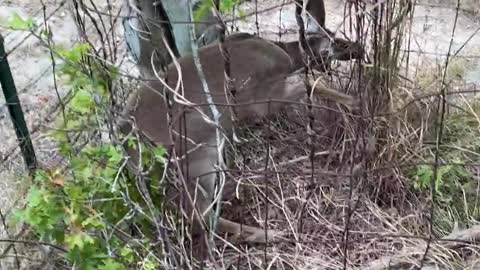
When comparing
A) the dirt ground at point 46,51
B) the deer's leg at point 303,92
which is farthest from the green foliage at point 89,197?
the deer's leg at point 303,92

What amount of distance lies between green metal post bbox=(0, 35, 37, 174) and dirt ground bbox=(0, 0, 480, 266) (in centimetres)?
8

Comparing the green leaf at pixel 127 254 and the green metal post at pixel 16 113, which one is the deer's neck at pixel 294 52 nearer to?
the green metal post at pixel 16 113

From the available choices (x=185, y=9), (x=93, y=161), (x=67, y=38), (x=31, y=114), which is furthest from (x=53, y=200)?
(x=67, y=38)

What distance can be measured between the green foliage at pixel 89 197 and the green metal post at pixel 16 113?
56 cm

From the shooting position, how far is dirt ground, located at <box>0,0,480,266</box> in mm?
4023

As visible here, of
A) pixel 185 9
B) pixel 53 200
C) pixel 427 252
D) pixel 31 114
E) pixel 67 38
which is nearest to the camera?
pixel 53 200

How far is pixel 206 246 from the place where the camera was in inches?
121

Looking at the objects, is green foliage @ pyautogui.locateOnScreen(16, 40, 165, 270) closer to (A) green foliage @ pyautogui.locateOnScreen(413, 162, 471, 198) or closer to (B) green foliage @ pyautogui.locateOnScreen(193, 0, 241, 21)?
(B) green foliage @ pyautogui.locateOnScreen(193, 0, 241, 21)

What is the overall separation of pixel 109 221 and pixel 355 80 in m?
1.27

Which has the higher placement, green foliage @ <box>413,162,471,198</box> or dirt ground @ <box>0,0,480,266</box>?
dirt ground @ <box>0,0,480,266</box>

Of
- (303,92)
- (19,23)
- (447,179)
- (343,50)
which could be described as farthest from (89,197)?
(447,179)

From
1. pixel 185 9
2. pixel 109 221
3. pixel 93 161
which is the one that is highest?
pixel 185 9

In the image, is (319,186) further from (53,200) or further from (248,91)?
(53,200)

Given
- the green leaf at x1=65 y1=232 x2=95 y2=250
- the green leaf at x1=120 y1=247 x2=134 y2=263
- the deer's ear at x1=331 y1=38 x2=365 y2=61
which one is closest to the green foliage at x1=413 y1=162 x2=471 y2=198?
the deer's ear at x1=331 y1=38 x2=365 y2=61
